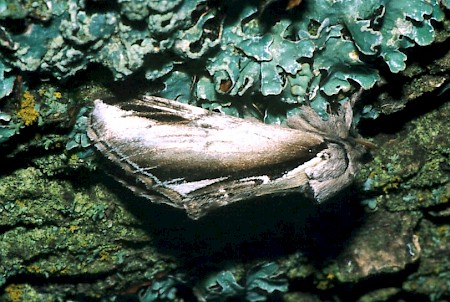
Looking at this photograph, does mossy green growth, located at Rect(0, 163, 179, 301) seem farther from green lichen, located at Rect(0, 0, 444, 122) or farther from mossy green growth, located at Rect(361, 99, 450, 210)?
mossy green growth, located at Rect(361, 99, 450, 210)

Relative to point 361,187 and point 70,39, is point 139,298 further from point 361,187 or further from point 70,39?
point 70,39

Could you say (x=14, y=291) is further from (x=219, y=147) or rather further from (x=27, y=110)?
(x=219, y=147)

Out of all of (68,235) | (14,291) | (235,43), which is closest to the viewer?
(235,43)

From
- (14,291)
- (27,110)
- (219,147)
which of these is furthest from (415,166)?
(14,291)

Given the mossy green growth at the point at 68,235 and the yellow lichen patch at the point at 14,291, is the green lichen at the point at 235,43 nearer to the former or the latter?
the mossy green growth at the point at 68,235

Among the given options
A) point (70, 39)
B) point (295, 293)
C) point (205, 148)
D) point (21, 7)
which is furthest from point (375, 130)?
point (21, 7)

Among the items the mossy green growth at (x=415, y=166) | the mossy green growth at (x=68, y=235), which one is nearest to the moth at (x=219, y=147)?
the mossy green growth at (x=68, y=235)
